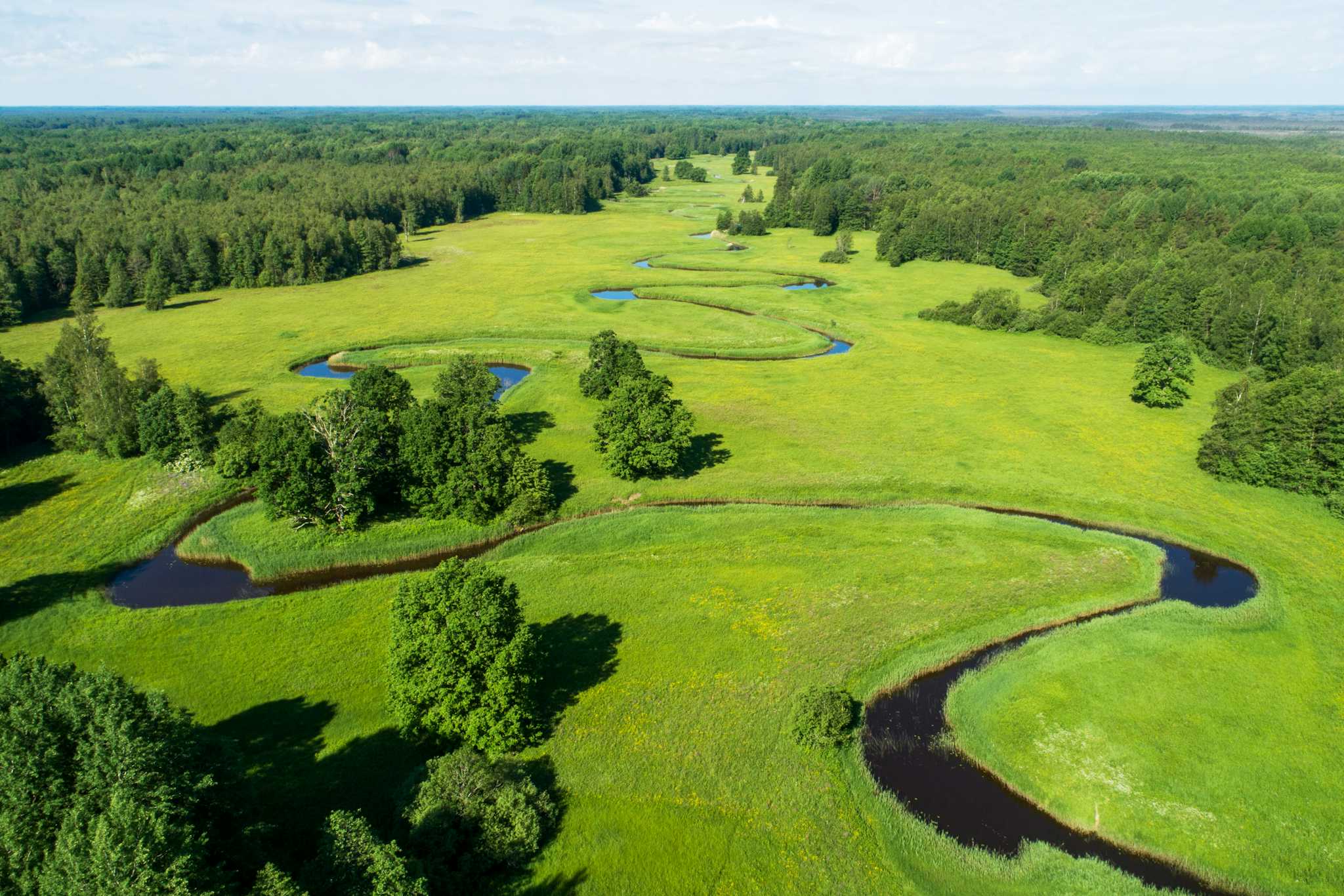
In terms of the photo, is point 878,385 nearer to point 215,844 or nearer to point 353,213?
point 215,844

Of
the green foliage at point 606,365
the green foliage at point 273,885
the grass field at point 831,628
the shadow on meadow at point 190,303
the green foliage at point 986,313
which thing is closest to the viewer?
the green foliage at point 273,885

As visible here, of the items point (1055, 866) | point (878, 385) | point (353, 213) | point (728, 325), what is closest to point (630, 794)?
point (1055, 866)

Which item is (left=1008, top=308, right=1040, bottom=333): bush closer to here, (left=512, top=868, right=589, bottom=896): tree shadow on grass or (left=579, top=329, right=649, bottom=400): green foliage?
(left=579, top=329, right=649, bottom=400): green foliage

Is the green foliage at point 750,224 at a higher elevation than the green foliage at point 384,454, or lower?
higher

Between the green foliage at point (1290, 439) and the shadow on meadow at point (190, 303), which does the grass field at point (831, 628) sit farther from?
the shadow on meadow at point (190, 303)

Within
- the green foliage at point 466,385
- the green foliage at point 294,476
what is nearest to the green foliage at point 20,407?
the green foliage at point 294,476

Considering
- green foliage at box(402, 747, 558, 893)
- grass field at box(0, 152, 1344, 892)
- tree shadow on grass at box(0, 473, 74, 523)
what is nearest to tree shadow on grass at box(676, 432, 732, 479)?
grass field at box(0, 152, 1344, 892)

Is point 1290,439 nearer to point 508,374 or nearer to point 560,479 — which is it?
point 560,479
